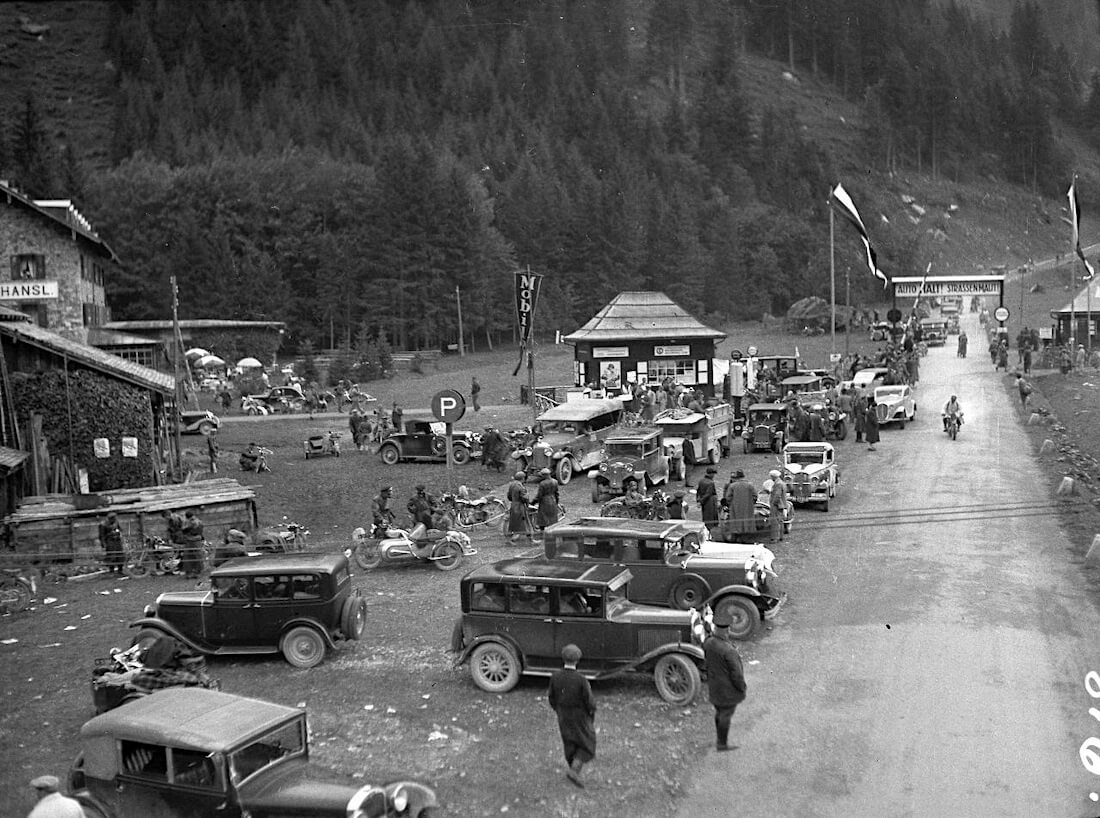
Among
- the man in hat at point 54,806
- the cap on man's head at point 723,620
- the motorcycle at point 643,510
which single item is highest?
the man in hat at point 54,806

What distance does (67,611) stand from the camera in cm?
1762

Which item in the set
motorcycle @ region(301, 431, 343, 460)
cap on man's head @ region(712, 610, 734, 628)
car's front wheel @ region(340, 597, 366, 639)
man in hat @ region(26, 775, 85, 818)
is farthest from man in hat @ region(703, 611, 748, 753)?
motorcycle @ region(301, 431, 343, 460)

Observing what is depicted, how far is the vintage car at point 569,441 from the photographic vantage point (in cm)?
2836

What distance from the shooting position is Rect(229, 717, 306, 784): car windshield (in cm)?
852

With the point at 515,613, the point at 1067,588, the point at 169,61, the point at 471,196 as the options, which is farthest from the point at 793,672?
the point at 471,196

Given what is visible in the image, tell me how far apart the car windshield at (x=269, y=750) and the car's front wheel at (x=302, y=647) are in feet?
15.7

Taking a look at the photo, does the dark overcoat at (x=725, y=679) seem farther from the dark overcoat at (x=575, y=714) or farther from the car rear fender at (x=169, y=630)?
the car rear fender at (x=169, y=630)

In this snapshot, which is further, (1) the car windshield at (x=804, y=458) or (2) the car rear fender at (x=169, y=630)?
(1) the car windshield at (x=804, y=458)

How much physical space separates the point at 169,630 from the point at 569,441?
1627 cm

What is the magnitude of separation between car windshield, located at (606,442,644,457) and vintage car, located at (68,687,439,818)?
1740 centimetres

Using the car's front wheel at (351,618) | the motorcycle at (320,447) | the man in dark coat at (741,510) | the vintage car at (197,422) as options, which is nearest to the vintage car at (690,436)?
the man in dark coat at (741,510)

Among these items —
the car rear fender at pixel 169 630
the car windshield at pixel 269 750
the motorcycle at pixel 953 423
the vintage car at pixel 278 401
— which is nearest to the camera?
the car windshield at pixel 269 750

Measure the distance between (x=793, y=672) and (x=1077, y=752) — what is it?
3.60 metres

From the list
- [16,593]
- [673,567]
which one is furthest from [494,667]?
[16,593]
